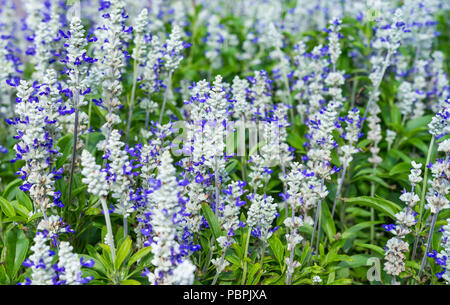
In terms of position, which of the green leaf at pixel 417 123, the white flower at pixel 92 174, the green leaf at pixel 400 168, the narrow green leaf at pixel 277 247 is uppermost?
the green leaf at pixel 417 123

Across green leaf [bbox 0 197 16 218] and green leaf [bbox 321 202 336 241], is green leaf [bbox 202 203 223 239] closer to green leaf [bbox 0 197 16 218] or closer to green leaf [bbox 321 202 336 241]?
green leaf [bbox 321 202 336 241]

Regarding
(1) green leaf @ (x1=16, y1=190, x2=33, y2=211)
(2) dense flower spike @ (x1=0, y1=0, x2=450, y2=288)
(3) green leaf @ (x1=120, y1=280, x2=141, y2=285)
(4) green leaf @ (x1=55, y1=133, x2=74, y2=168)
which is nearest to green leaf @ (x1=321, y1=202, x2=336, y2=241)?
(2) dense flower spike @ (x1=0, y1=0, x2=450, y2=288)

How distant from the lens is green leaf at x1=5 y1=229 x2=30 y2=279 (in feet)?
13.6

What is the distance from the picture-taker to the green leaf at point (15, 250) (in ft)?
13.6

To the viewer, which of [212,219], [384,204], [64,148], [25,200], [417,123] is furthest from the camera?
[417,123]

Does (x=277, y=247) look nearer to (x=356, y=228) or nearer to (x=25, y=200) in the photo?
(x=356, y=228)

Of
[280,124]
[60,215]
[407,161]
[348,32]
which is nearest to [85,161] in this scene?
[60,215]

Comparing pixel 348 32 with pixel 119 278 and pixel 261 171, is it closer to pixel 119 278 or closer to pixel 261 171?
pixel 261 171

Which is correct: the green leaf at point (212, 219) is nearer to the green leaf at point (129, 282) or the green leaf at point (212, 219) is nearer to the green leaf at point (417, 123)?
the green leaf at point (129, 282)

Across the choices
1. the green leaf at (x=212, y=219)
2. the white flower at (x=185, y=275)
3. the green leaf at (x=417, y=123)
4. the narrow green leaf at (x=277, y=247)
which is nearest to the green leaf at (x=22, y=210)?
the green leaf at (x=212, y=219)

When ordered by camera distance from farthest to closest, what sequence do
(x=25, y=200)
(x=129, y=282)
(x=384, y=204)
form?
(x=384, y=204)
(x=25, y=200)
(x=129, y=282)

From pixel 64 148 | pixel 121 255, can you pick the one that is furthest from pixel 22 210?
pixel 121 255

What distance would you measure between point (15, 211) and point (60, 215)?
47 centimetres

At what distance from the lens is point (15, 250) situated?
14.1 ft
